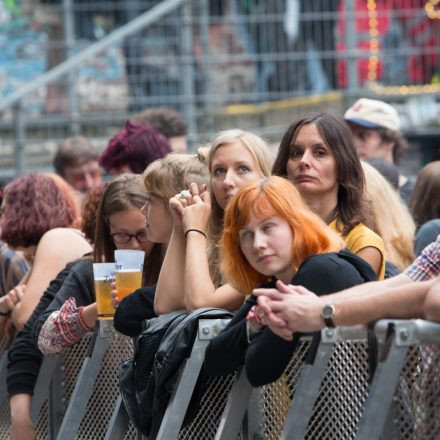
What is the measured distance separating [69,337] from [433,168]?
2.08 m

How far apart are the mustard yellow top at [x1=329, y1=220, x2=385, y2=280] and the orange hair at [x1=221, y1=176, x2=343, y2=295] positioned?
2.11ft

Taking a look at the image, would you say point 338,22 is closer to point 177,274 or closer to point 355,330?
point 177,274

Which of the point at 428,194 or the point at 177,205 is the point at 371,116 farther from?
the point at 177,205

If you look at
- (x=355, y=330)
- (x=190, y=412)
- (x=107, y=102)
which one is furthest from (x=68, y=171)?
(x=355, y=330)

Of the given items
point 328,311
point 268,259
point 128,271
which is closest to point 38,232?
point 128,271

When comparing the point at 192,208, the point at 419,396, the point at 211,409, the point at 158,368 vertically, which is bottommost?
the point at 211,409

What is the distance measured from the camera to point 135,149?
7422mm

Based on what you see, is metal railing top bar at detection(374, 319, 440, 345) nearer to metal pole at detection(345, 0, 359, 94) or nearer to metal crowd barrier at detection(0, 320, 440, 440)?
metal crowd barrier at detection(0, 320, 440, 440)

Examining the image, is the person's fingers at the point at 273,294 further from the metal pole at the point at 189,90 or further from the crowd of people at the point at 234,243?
the metal pole at the point at 189,90

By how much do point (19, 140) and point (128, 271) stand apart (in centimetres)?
720

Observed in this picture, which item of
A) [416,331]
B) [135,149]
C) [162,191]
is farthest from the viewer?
[135,149]

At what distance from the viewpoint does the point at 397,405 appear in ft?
11.5

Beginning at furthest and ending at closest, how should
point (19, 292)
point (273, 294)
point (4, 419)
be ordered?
point (4, 419) < point (19, 292) < point (273, 294)

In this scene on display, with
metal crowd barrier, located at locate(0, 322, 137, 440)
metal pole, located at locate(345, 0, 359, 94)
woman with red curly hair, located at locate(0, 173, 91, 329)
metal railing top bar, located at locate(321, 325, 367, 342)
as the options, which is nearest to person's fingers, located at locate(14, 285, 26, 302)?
woman with red curly hair, located at locate(0, 173, 91, 329)
